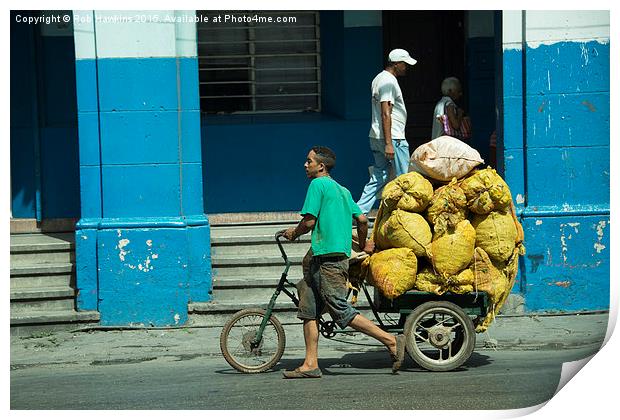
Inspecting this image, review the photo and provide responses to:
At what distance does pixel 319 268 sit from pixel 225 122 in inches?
183

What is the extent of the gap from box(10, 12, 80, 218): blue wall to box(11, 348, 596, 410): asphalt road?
335 centimetres

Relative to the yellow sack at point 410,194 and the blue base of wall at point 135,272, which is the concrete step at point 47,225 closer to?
the blue base of wall at point 135,272

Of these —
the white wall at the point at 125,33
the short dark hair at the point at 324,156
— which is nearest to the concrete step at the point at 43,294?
the white wall at the point at 125,33

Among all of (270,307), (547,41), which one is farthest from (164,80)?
(547,41)

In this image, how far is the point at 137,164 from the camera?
32.7 feet

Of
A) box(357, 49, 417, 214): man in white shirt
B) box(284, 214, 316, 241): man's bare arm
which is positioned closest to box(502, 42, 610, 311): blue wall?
box(357, 49, 417, 214): man in white shirt

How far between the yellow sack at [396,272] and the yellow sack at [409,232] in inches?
2.2

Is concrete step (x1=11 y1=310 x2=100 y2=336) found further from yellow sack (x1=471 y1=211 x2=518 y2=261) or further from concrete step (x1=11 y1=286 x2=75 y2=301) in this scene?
yellow sack (x1=471 y1=211 x2=518 y2=261)

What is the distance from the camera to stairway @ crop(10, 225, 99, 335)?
394 inches

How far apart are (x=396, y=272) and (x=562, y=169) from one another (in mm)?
2868

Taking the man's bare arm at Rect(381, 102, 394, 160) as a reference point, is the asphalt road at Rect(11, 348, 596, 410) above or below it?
below

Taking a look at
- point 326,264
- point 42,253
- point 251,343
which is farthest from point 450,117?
point 42,253

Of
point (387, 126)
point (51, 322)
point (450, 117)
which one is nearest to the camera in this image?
point (51, 322)

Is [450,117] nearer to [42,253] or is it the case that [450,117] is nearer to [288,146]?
[288,146]
